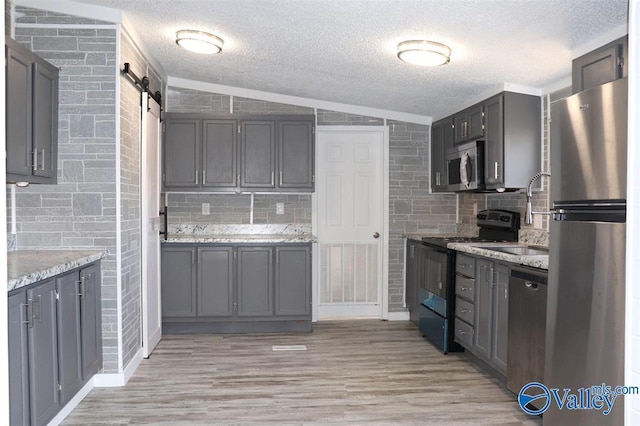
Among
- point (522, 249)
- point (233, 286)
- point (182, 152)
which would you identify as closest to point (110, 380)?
point (233, 286)

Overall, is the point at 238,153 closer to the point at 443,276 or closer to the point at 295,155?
the point at 295,155

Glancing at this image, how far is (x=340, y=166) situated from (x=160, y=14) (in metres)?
2.71

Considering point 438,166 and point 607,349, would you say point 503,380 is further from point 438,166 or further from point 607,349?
point 438,166

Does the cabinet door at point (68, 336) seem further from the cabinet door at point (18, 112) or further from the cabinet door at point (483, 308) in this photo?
the cabinet door at point (483, 308)

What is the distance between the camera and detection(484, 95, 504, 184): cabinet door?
12.7ft

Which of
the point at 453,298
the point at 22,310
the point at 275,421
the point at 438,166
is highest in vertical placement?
the point at 438,166

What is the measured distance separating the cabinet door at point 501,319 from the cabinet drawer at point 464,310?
37 cm

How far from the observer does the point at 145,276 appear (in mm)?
3949

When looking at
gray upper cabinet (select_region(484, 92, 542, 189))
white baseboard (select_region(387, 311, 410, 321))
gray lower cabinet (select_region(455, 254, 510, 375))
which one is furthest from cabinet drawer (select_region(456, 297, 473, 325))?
white baseboard (select_region(387, 311, 410, 321))

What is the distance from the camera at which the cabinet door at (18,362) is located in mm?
2057

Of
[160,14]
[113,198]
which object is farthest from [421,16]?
[113,198]

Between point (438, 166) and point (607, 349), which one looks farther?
point (438, 166)

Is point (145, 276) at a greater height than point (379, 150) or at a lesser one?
lesser

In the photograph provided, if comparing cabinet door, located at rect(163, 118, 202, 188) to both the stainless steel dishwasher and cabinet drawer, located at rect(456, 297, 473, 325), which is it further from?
the stainless steel dishwasher
